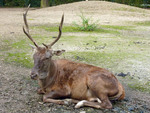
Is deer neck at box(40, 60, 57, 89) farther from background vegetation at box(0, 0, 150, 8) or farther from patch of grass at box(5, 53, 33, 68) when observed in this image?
background vegetation at box(0, 0, 150, 8)

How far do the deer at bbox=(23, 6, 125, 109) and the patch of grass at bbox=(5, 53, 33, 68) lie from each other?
7.15ft

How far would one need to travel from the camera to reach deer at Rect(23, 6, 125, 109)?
457cm

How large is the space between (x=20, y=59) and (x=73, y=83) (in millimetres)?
3107

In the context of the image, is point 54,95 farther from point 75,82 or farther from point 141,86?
point 141,86

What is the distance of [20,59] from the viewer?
7.52 m

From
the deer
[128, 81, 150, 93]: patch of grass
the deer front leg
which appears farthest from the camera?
[128, 81, 150, 93]: patch of grass

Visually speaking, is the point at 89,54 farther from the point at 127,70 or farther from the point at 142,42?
the point at 142,42

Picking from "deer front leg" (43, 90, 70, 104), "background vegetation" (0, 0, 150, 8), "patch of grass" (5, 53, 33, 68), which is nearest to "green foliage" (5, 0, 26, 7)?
"background vegetation" (0, 0, 150, 8)

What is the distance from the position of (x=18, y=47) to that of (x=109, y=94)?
5.02 meters

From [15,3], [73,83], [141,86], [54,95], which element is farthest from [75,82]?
[15,3]

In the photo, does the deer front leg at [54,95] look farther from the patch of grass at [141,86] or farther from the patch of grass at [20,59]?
the patch of grass at [20,59]

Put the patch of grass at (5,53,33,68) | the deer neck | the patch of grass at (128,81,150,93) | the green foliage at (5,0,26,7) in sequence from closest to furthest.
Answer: the deer neck, the patch of grass at (128,81,150,93), the patch of grass at (5,53,33,68), the green foliage at (5,0,26,7)

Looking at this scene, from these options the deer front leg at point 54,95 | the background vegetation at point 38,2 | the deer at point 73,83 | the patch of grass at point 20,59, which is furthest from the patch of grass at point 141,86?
the background vegetation at point 38,2

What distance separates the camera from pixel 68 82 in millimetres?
4922
